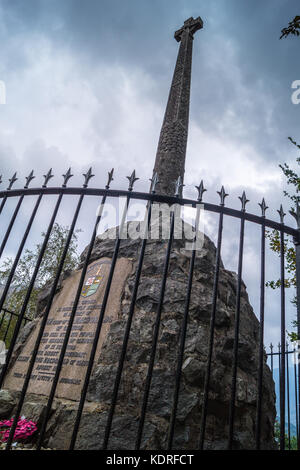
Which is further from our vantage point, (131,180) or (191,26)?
(191,26)

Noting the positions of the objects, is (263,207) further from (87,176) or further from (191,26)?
(191,26)

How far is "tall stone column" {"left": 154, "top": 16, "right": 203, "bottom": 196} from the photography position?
314 inches

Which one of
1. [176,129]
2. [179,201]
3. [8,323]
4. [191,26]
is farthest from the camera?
[191,26]

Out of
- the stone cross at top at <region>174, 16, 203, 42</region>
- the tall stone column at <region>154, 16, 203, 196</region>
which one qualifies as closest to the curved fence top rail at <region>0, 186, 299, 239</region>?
the tall stone column at <region>154, 16, 203, 196</region>

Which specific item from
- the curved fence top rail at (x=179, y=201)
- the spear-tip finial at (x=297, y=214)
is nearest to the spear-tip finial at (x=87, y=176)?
the curved fence top rail at (x=179, y=201)

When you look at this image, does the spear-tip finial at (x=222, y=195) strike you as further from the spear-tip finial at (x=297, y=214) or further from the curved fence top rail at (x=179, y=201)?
the spear-tip finial at (x=297, y=214)

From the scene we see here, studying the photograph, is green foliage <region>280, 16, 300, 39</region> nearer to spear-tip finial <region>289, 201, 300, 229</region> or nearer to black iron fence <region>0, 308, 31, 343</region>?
spear-tip finial <region>289, 201, 300, 229</region>

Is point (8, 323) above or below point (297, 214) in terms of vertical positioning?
above

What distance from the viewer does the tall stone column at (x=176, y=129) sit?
26.2ft

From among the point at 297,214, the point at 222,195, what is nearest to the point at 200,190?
the point at 222,195

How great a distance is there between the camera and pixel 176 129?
29.3 feet

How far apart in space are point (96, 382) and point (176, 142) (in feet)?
22.1
